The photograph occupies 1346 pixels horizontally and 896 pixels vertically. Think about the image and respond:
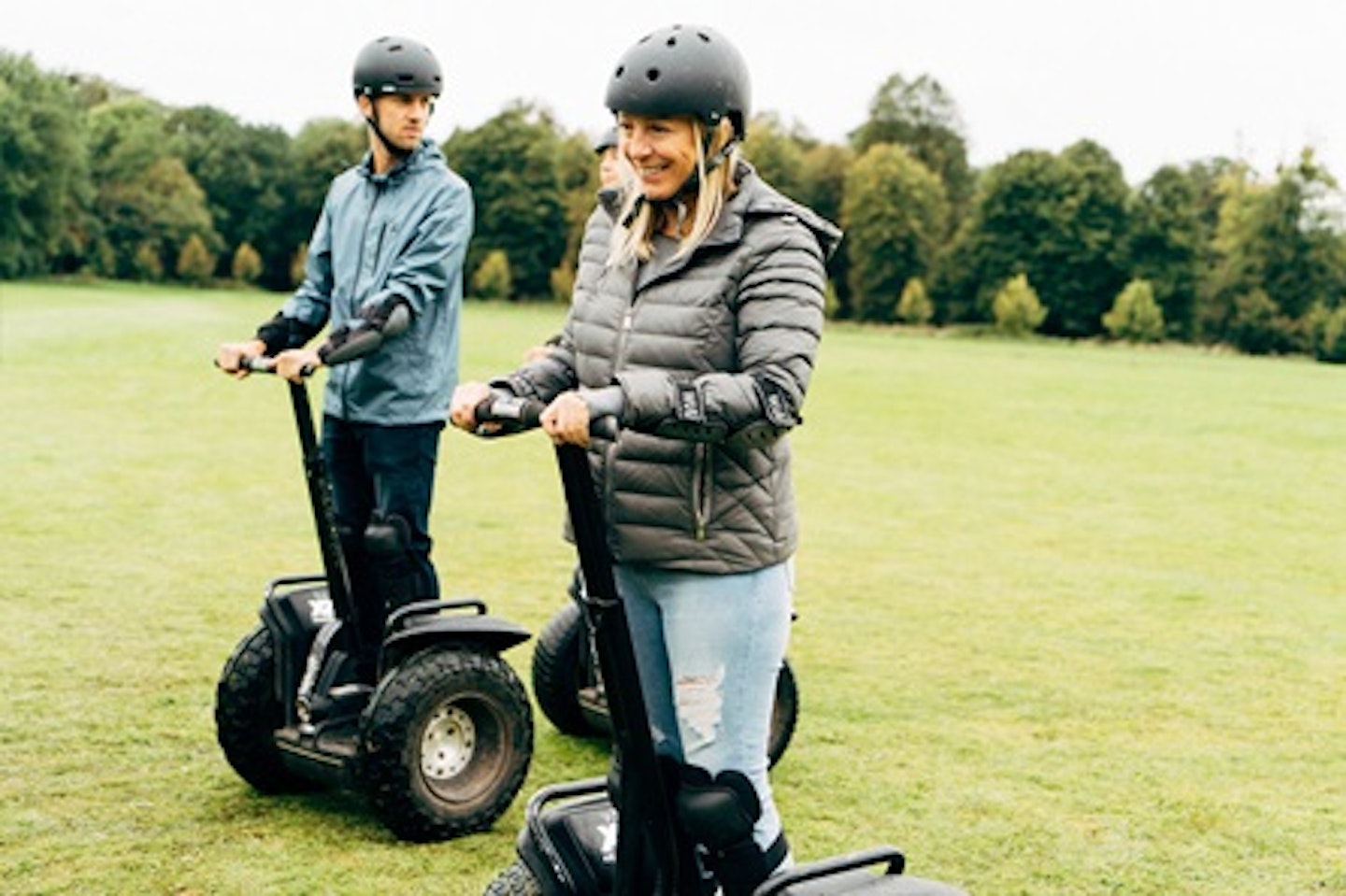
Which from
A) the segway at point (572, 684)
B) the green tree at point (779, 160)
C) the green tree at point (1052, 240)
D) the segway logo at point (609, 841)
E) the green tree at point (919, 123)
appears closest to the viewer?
the segway logo at point (609, 841)

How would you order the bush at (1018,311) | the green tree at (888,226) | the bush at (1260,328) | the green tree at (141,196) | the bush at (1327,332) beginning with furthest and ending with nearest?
the green tree at (141,196), the green tree at (888,226), the bush at (1018,311), the bush at (1260,328), the bush at (1327,332)

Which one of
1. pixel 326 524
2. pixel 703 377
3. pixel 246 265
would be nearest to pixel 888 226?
pixel 246 265

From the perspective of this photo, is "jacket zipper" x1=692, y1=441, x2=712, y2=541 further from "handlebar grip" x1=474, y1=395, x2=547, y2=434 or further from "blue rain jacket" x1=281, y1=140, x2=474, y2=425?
"blue rain jacket" x1=281, y1=140, x2=474, y2=425

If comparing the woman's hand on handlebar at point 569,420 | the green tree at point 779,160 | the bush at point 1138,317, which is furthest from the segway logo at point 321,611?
the green tree at point 779,160

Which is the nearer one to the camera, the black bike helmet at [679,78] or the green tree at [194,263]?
the black bike helmet at [679,78]

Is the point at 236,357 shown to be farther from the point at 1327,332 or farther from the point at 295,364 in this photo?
the point at 1327,332

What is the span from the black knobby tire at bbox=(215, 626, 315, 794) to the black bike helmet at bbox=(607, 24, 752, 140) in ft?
8.22

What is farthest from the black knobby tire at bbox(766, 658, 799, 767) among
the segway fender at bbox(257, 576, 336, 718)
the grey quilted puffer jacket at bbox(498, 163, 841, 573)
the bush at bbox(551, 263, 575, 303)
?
the bush at bbox(551, 263, 575, 303)

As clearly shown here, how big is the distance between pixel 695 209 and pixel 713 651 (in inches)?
33.7

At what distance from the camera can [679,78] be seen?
3.17 meters

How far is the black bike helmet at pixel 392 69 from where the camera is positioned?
16.6ft

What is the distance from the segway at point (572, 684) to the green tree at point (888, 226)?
7131cm

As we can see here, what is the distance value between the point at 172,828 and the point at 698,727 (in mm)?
2207

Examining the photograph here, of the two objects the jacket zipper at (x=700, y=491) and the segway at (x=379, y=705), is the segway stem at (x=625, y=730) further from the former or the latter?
the segway at (x=379, y=705)
